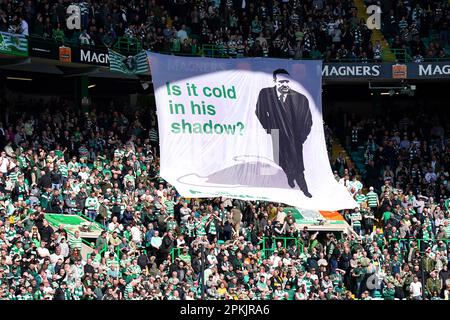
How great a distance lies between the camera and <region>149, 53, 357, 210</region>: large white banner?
24.6 metres

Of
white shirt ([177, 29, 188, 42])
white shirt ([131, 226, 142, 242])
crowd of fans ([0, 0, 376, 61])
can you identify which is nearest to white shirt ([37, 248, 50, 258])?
white shirt ([131, 226, 142, 242])

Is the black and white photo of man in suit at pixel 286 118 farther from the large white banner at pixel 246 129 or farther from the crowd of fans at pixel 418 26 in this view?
the crowd of fans at pixel 418 26

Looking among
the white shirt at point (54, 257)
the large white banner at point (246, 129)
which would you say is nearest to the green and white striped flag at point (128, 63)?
the large white banner at point (246, 129)

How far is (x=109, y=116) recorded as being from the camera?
29.1 m

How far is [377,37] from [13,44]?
1409 cm

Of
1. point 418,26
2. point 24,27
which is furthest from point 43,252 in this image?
point 418,26

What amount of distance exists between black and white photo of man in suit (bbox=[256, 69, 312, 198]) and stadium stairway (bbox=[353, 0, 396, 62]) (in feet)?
23.1

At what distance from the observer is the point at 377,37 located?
1335 inches

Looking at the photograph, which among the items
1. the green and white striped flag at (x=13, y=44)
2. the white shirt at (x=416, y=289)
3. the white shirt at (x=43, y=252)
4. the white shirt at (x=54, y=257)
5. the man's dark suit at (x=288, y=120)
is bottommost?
the white shirt at (x=416, y=289)

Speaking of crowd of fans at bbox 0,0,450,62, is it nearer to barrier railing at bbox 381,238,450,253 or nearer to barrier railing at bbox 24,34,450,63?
barrier railing at bbox 24,34,450,63

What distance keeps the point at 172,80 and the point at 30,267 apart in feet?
26.2

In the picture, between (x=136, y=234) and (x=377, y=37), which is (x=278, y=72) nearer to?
(x=136, y=234)

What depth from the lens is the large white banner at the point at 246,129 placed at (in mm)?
24578

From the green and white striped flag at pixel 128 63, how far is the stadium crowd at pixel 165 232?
1.62 metres
